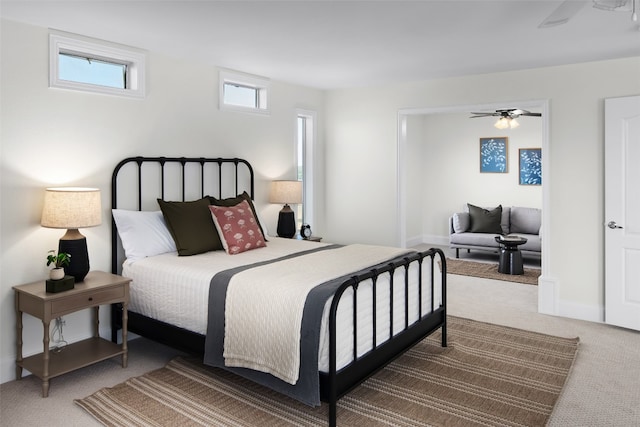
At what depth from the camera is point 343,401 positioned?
288 centimetres

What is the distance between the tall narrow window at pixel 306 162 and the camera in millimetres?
6040

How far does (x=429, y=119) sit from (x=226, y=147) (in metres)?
5.33

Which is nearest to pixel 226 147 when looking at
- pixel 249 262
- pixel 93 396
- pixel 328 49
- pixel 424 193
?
pixel 328 49

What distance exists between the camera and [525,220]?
7.61 meters

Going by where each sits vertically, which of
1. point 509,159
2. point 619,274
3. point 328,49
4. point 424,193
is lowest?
point 619,274

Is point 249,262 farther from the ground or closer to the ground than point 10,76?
closer to the ground

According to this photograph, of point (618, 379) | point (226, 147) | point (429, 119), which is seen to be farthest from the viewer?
point (429, 119)

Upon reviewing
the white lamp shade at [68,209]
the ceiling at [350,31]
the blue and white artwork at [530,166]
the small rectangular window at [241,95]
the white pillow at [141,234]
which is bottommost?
the white pillow at [141,234]

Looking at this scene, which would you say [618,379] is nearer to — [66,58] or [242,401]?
[242,401]

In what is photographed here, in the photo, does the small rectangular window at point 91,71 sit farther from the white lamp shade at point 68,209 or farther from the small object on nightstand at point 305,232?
the small object on nightstand at point 305,232

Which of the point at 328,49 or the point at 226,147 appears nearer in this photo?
the point at 328,49

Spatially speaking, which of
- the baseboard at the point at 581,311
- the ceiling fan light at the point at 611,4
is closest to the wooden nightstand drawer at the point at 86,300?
the ceiling fan light at the point at 611,4

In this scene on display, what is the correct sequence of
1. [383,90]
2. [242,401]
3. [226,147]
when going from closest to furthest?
[242,401] < [226,147] < [383,90]

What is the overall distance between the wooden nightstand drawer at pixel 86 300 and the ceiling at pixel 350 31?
1855mm
